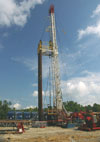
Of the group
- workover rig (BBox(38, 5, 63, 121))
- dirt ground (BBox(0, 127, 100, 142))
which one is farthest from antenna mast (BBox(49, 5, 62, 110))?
dirt ground (BBox(0, 127, 100, 142))

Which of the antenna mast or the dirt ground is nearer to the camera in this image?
the dirt ground

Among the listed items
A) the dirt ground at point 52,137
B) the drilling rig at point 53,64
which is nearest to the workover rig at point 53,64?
the drilling rig at point 53,64

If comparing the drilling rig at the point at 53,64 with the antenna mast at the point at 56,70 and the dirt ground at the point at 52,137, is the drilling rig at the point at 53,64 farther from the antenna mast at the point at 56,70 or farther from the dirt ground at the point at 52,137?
the dirt ground at the point at 52,137

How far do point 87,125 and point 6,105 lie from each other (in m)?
58.4

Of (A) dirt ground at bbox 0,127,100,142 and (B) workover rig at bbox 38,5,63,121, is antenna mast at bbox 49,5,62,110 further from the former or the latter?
(A) dirt ground at bbox 0,127,100,142

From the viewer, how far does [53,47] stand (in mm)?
41031

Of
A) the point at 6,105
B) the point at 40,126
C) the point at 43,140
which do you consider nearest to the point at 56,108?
the point at 40,126

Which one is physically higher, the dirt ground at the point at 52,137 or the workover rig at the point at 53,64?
the workover rig at the point at 53,64

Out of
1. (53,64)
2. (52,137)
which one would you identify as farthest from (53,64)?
(52,137)

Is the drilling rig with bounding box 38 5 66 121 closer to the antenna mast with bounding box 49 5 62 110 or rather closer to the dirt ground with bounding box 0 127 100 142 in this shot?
the antenna mast with bounding box 49 5 62 110

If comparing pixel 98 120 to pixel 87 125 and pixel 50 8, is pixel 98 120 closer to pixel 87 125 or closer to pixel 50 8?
pixel 87 125

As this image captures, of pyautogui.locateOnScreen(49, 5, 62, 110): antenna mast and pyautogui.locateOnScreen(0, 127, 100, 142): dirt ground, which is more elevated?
pyautogui.locateOnScreen(49, 5, 62, 110): antenna mast

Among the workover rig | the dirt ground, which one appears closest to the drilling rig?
the workover rig

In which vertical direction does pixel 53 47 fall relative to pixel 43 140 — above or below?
above
